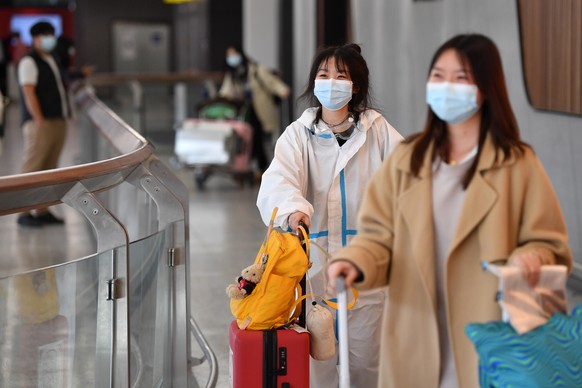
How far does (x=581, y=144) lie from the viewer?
6637mm

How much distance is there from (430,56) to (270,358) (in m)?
6.63

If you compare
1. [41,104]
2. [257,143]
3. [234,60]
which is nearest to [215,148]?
[257,143]

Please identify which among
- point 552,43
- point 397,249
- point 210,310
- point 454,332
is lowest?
point 210,310

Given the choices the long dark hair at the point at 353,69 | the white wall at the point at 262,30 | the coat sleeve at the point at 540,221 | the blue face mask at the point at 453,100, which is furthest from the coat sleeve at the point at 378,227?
the white wall at the point at 262,30

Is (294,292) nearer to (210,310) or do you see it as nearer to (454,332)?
(454,332)

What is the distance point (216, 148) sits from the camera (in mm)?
12227

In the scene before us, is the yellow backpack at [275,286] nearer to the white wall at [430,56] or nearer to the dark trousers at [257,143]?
the white wall at [430,56]

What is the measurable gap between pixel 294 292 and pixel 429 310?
84 cm

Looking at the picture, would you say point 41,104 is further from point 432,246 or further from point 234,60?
point 432,246

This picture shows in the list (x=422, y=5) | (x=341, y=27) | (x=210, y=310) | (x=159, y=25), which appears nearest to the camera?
(x=210, y=310)

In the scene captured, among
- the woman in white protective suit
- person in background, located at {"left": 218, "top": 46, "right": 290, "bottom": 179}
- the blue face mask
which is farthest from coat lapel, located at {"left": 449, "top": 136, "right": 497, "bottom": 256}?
person in background, located at {"left": 218, "top": 46, "right": 290, "bottom": 179}

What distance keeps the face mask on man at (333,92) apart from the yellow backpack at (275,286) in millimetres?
565

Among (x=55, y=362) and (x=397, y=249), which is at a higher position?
(x=397, y=249)

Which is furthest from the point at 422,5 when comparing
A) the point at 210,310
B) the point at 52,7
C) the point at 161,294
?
the point at 52,7
